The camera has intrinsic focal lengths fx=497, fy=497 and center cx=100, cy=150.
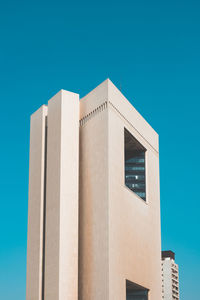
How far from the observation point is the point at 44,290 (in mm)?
34000

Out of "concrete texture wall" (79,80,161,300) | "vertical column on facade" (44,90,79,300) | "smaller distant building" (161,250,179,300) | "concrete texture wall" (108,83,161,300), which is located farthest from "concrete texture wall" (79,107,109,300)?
"smaller distant building" (161,250,179,300)

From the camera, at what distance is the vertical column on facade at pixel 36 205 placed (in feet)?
115

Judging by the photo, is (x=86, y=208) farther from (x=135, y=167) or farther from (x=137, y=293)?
(x=135, y=167)

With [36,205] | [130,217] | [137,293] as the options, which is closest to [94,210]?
[130,217]

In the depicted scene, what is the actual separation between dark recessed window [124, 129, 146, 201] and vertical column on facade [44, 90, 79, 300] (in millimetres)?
6946

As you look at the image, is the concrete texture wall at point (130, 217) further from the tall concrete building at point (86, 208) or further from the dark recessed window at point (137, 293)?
the dark recessed window at point (137, 293)

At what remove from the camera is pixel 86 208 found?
3534 cm

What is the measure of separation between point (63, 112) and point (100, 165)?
191 inches

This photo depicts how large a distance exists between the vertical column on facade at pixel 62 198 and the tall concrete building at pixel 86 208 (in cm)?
7

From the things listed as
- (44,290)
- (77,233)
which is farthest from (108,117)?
(44,290)

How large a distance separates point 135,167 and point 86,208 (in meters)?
9.46

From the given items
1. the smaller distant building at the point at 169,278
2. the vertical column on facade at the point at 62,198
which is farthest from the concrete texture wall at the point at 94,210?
the smaller distant building at the point at 169,278

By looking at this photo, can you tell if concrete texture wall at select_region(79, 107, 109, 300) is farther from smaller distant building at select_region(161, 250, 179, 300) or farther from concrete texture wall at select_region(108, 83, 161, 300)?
smaller distant building at select_region(161, 250, 179, 300)

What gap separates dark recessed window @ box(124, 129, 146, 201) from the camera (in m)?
42.1
